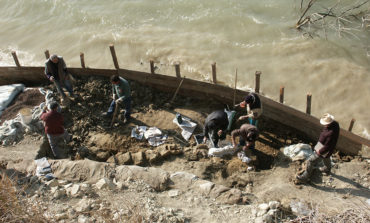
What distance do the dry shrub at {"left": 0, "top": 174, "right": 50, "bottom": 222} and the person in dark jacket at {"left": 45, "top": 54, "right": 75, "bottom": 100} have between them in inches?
131

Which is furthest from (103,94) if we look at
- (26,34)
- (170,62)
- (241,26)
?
(26,34)

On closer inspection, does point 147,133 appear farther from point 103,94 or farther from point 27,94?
point 27,94

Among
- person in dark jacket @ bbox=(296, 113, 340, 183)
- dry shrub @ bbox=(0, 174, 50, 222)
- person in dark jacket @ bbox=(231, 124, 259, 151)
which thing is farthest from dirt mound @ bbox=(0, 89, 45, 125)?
person in dark jacket @ bbox=(296, 113, 340, 183)

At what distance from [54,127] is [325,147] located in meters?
4.89

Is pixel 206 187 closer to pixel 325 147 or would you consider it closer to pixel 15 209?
pixel 325 147

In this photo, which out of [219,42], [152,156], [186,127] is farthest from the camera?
[219,42]

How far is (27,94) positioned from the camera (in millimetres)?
8086

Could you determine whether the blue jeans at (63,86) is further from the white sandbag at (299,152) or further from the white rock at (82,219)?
the white sandbag at (299,152)

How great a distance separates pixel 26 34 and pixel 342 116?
38.0 ft

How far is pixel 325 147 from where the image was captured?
5270 mm

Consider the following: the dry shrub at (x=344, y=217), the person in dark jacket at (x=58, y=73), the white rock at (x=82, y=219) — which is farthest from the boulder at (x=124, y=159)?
the dry shrub at (x=344, y=217)

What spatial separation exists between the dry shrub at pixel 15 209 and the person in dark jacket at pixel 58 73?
3334 millimetres

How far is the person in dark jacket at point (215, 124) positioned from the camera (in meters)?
6.21

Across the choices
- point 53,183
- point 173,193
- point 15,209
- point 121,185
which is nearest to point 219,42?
point 173,193
